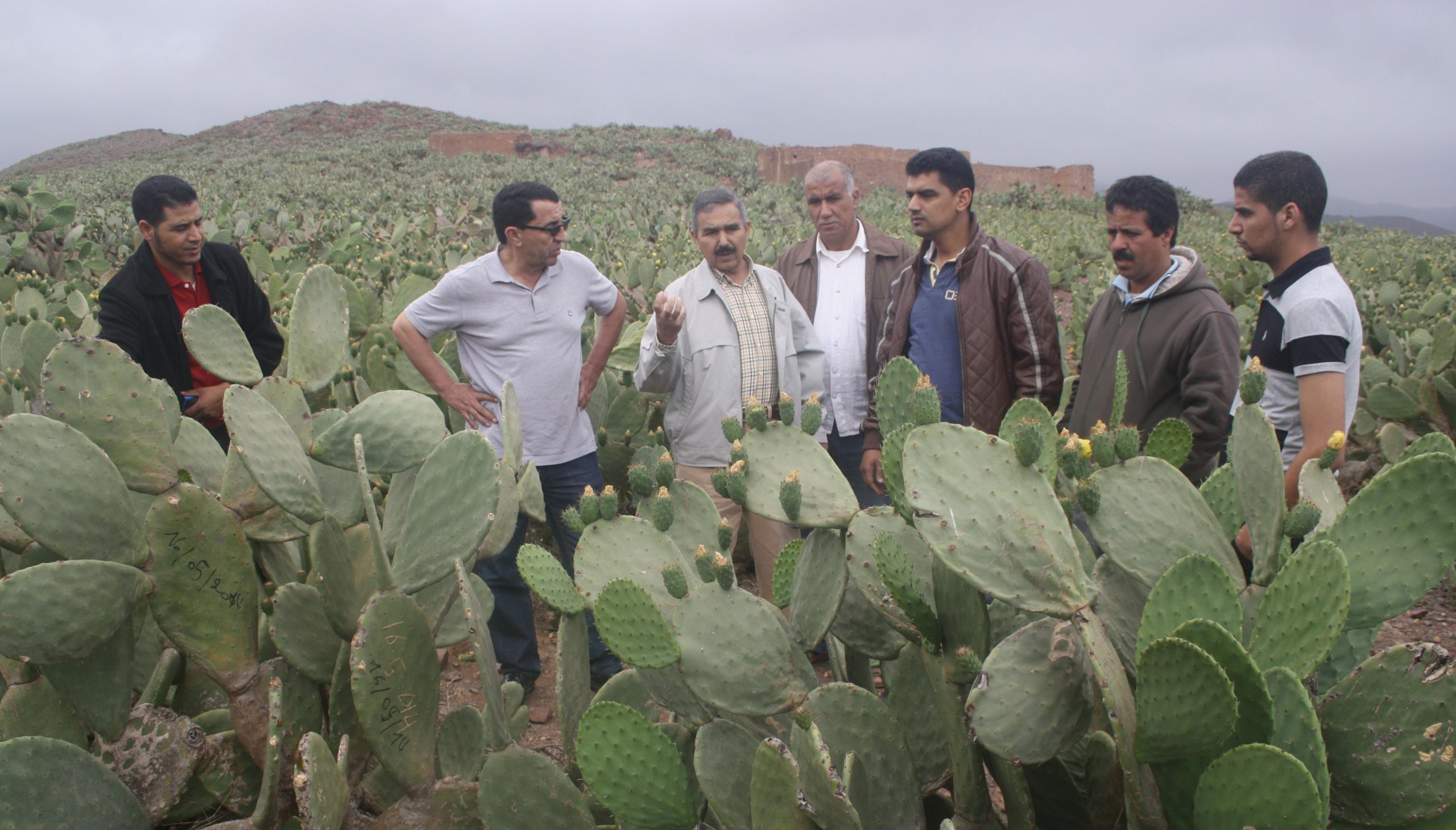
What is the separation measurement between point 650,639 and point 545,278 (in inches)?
94.7

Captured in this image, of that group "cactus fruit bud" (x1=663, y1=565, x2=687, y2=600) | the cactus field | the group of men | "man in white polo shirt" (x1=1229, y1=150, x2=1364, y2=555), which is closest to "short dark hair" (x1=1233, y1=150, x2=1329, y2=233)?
"man in white polo shirt" (x1=1229, y1=150, x2=1364, y2=555)

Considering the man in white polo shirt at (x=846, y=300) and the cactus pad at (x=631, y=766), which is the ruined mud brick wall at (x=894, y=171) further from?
the cactus pad at (x=631, y=766)

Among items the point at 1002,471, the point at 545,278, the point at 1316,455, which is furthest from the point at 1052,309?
the point at 1002,471

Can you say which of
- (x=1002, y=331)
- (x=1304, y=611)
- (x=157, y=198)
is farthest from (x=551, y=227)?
(x=1304, y=611)

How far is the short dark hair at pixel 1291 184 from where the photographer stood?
8.76 feet

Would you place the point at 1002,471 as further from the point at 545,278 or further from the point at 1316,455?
the point at 545,278

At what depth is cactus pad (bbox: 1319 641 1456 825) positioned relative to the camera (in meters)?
1.19

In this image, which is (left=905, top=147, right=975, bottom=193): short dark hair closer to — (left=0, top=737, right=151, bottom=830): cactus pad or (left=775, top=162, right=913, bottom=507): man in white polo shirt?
(left=775, top=162, right=913, bottom=507): man in white polo shirt

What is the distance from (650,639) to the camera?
1.44 metres

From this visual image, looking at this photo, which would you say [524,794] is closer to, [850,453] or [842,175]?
[850,453]

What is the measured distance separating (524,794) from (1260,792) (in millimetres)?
1073

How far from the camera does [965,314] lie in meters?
3.35

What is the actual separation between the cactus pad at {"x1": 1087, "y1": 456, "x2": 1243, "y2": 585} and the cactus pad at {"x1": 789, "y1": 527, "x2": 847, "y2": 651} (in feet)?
1.32

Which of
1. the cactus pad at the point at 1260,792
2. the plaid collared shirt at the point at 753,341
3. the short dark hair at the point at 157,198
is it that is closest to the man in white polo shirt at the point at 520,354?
the plaid collared shirt at the point at 753,341
